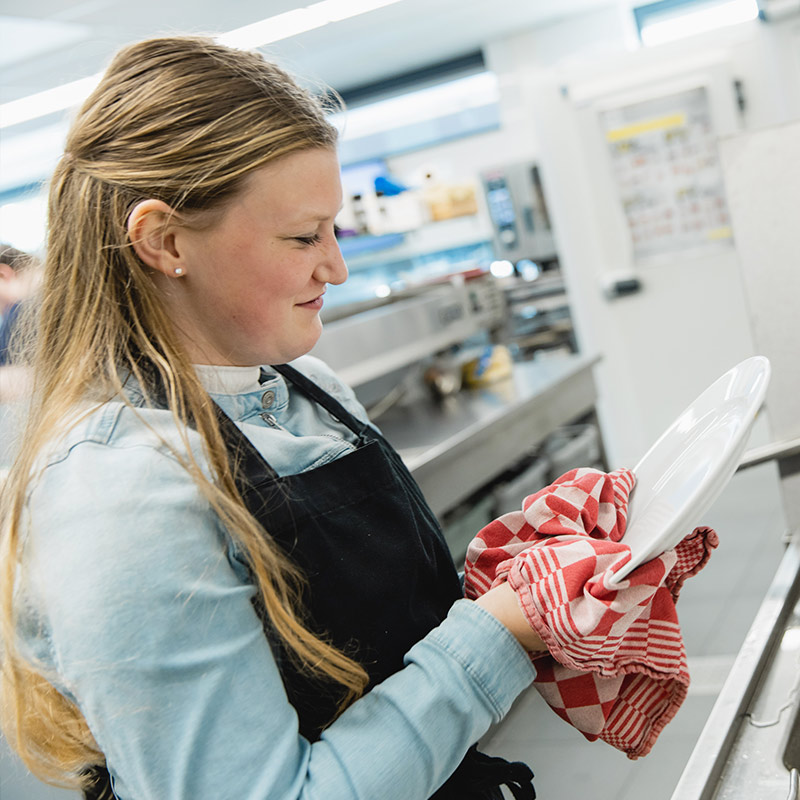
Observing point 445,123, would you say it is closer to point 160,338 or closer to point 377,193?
point 377,193

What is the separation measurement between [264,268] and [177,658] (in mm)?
307

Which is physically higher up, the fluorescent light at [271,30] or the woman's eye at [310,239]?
the fluorescent light at [271,30]

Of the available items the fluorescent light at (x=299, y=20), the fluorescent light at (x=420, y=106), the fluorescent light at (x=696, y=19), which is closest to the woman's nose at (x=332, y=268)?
the fluorescent light at (x=299, y=20)

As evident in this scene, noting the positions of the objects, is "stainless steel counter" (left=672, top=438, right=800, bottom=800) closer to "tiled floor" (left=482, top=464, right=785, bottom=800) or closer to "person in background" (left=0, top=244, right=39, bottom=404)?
"tiled floor" (left=482, top=464, right=785, bottom=800)

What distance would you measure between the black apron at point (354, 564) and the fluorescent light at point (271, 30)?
205cm

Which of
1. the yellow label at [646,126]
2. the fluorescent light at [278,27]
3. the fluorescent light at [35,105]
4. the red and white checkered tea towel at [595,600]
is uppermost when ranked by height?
the fluorescent light at [278,27]

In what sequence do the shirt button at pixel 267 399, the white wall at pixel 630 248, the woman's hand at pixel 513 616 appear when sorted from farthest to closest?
the white wall at pixel 630 248
the shirt button at pixel 267 399
the woman's hand at pixel 513 616

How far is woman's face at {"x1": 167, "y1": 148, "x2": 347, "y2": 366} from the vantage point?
0.70m

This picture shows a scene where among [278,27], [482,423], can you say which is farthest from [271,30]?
[482,423]

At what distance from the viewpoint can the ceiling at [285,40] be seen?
7.47ft

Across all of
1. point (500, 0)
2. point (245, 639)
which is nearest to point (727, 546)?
point (245, 639)

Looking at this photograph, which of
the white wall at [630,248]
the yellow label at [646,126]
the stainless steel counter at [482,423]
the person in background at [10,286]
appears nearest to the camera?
the person in background at [10,286]

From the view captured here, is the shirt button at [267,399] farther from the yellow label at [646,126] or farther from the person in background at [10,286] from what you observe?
the yellow label at [646,126]

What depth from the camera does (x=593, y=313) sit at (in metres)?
4.20
